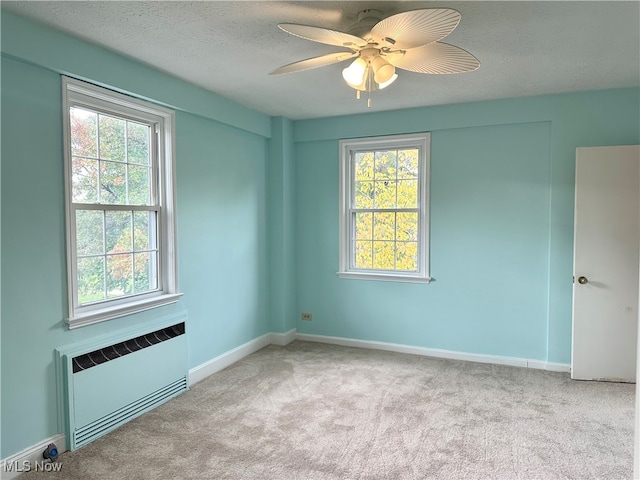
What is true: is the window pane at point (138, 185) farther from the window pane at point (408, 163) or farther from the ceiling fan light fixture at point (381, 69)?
the window pane at point (408, 163)

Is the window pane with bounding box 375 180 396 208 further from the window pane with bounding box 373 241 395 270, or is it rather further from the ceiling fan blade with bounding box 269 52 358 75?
the ceiling fan blade with bounding box 269 52 358 75

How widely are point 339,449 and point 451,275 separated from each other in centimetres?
220

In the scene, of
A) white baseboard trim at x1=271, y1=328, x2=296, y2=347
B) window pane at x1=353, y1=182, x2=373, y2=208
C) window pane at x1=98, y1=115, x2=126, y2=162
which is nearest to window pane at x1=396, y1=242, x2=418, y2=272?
window pane at x1=353, y1=182, x2=373, y2=208

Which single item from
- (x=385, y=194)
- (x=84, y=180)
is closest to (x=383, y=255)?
(x=385, y=194)

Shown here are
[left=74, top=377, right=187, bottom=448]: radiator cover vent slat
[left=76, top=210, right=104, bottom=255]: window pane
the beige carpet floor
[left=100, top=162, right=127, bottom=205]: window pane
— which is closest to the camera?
the beige carpet floor

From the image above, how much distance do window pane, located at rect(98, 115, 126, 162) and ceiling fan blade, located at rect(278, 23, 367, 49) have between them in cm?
164

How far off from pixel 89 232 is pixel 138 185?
1.77 feet

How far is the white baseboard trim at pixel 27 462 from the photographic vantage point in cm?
230

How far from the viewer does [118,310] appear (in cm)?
293

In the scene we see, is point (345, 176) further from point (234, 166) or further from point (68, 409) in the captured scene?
point (68, 409)

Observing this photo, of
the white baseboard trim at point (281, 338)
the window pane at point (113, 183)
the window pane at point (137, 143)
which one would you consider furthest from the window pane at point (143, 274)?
the white baseboard trim at point (281, 338)

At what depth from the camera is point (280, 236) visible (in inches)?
185

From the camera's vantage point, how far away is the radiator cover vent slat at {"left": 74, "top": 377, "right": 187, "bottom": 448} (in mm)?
2658

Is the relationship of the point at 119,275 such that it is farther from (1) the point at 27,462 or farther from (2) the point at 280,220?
(2) the point at 280,220
